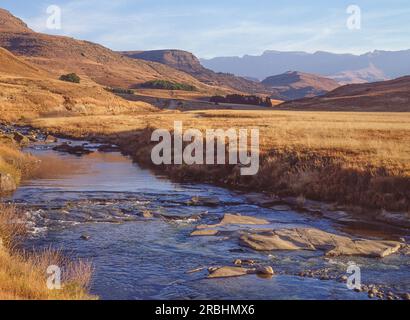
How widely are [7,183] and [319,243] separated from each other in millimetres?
17013

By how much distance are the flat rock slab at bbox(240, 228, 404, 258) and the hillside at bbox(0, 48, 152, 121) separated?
221 feet

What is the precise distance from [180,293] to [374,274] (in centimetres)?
593

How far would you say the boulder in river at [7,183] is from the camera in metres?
27.3

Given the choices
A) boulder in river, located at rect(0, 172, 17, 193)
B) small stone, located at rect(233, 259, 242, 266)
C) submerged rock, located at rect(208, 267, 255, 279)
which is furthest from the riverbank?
small stone, located at rect(233, 259, 242, 266)

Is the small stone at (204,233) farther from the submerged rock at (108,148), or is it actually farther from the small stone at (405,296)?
the submerged rock at (108,148)

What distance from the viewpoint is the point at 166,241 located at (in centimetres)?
1906

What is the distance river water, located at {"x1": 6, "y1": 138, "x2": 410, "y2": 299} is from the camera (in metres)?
14.2

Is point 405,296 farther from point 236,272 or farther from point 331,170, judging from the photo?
point 331,170

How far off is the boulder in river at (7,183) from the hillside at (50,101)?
176 feet

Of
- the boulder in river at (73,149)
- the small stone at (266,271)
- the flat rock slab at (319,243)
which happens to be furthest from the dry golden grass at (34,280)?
the boulder in river at (73,149)

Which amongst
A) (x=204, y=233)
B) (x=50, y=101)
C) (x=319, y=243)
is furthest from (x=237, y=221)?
(x=50, y=101)

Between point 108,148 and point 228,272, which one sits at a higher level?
point 108,148

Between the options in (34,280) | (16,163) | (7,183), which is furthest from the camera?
(16,163)
